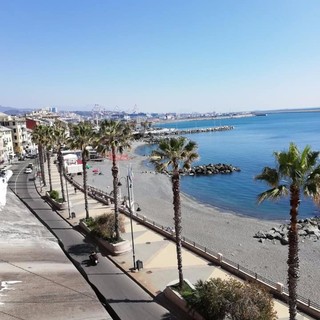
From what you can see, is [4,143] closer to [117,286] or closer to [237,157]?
[237,157]

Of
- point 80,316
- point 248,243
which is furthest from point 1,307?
point 248,243

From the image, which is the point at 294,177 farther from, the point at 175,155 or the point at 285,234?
the point at 285,234

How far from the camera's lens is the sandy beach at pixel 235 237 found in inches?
1134

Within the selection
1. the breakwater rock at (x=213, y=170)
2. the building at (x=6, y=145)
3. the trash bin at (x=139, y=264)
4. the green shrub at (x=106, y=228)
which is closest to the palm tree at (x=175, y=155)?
the trash bin at (x=139, y=264)

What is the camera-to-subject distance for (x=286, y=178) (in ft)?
44.1

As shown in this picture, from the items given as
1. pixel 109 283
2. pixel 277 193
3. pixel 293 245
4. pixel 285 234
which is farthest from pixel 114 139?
A: pixel 285 234

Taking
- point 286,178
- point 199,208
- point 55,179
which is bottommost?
point 199,208

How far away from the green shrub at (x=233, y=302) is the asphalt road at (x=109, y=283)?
7.58 feet

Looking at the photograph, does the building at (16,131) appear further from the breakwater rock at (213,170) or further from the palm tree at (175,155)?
the palm tree at (175,155)

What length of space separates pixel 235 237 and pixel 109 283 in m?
20.3

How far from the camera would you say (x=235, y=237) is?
3900cm

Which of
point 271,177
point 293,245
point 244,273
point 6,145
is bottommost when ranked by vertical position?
point 244,273

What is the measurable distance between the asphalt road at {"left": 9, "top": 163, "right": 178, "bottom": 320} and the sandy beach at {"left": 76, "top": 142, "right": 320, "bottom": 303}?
9.39 m

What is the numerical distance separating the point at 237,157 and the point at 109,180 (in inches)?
1928
